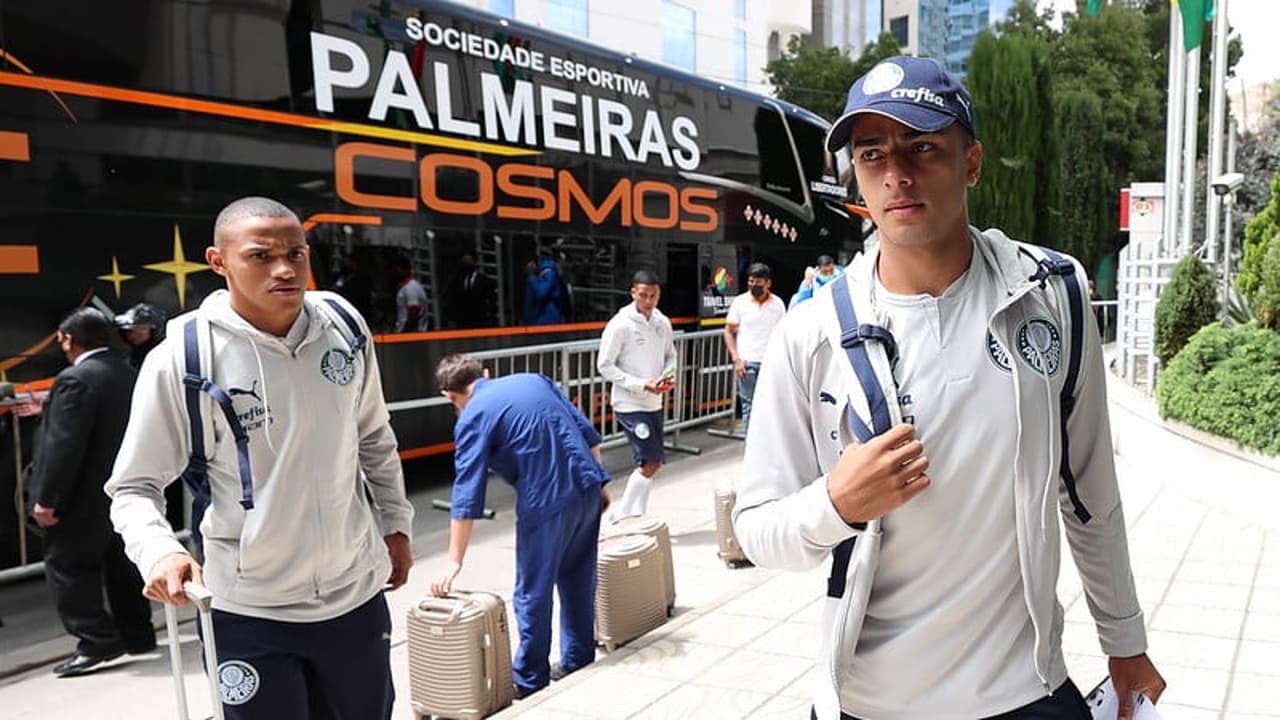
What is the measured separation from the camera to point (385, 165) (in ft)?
28.1

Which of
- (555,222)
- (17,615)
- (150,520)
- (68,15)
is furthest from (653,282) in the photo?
(150,520)

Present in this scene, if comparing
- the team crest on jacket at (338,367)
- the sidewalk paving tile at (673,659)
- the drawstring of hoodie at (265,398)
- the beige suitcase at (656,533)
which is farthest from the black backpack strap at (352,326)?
the beige suitcase at (656,533)

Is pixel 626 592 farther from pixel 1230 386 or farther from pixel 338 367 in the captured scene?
pixel 1230 386

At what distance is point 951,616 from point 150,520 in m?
2.04

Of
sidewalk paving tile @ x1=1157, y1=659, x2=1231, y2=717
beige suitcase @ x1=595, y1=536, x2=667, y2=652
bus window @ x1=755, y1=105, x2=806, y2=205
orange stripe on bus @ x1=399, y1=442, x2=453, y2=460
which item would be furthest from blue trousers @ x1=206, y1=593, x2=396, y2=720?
bus window @ x1=755, y1=105, x2=806, y2=205

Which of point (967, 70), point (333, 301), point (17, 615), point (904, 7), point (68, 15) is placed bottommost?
point (17, 615)

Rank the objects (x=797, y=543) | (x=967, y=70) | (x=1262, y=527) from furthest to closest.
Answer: (x=967, y=70) → (x=1262, y=527) → (x=797, y=543)

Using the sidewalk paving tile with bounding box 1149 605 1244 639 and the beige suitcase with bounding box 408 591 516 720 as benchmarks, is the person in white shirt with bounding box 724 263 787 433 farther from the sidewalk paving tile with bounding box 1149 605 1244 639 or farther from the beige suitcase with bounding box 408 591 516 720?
the beige suitcase with bounding box 408 591 516 720

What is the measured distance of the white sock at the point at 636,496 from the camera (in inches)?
304

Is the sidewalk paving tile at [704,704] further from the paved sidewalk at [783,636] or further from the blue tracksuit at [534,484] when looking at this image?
the blue tracksuit at [534,484]

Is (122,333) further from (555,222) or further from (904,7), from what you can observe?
(904,7)

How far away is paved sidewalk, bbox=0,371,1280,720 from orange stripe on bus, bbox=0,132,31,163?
307 cm

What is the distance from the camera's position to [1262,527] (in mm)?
7082

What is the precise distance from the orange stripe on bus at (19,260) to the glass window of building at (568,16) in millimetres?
28241
